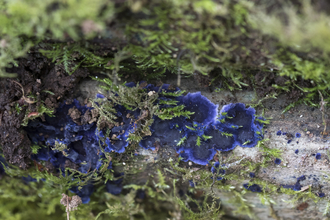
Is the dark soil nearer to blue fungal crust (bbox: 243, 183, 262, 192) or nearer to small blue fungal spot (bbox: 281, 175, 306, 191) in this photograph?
blue fungal crust (bbox: 243, 183, 262, 192)

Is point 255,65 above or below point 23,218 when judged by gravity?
above

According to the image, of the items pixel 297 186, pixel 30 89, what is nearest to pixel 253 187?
pixel 297 186

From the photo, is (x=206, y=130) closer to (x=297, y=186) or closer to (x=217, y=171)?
(x=217, y=171)

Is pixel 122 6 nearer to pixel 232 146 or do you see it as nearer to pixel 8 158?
pixel 232 146

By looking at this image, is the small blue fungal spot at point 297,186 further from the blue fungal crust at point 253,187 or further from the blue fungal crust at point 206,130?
the blue fungal crust at point 206,130

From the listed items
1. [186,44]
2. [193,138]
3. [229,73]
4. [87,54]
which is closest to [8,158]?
[87,54]

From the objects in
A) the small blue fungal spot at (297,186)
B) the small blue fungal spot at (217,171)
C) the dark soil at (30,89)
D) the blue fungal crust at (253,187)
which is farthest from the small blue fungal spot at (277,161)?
the dark soil at (30,89)
